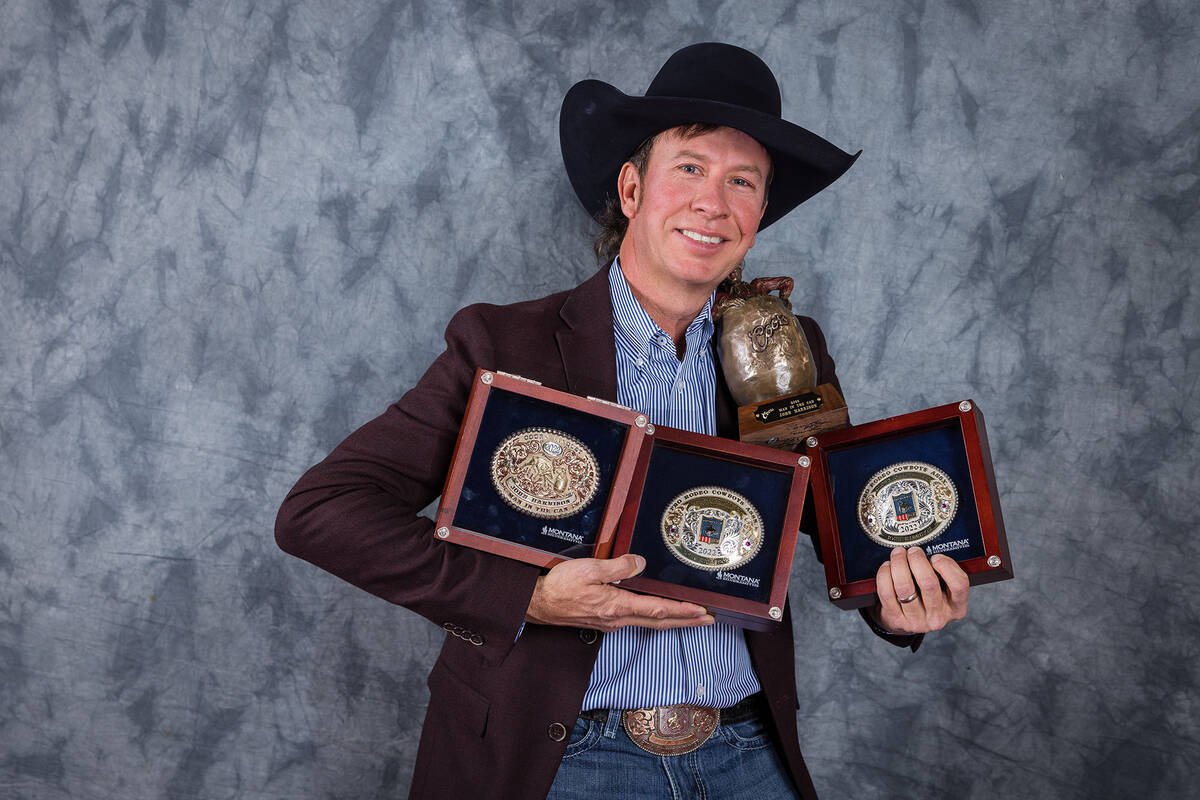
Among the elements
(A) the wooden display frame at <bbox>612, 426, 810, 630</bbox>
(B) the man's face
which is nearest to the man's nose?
(B) the man's face

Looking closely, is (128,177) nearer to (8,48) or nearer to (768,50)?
(8,48)

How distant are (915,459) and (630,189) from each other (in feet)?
2.82

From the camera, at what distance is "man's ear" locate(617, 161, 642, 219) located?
2.11 m

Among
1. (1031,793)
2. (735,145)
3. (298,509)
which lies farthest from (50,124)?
(1031,793)

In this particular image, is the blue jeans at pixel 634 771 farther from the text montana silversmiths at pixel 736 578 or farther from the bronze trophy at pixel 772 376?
the bronze trophy at pixel 772 376

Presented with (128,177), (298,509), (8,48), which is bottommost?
(298,509)

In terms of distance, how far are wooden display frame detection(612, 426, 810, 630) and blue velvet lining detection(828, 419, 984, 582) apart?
12 cm

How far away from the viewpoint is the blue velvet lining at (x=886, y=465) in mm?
1737

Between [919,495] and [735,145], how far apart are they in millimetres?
816

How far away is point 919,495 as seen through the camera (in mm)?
1779

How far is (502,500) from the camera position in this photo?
1.67 m

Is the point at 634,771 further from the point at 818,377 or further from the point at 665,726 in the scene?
the point at 818,377

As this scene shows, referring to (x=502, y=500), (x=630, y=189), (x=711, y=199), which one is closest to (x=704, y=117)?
(x=711, y=199)

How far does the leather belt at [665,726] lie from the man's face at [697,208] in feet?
2.81
